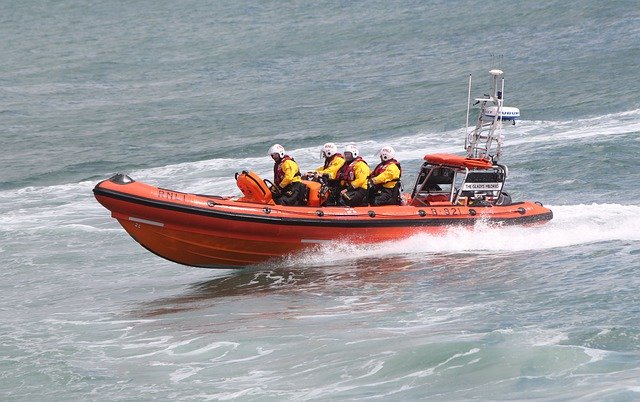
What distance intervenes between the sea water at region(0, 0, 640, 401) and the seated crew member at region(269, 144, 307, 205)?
0.62 m

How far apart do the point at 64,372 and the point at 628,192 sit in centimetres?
849

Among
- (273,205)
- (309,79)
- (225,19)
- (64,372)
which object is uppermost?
(225,19)

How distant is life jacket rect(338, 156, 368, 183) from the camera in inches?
459

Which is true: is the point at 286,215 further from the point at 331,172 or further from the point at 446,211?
the point at 446,211

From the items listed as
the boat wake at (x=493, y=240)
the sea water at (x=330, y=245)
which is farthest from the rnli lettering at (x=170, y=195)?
the boat wake at (x=493, y=240)

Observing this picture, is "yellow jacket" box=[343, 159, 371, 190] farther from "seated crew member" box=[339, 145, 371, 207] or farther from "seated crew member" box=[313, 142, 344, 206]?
"seated crew member" box=[313, 142, 344, 206]

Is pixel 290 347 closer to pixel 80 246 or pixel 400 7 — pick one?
pixel 80 246

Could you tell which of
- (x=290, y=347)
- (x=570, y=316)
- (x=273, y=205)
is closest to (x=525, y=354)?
(x=570, y=316)

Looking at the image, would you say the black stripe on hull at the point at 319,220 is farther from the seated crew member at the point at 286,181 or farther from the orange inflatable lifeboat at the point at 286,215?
the seated crew member at the point at 286,181

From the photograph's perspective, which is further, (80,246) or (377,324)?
(80,246)

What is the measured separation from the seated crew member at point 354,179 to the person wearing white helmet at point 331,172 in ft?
0.23

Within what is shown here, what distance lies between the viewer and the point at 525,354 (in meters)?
7.62

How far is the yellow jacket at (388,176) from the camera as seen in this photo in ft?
38.6

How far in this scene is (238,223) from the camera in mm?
11141
